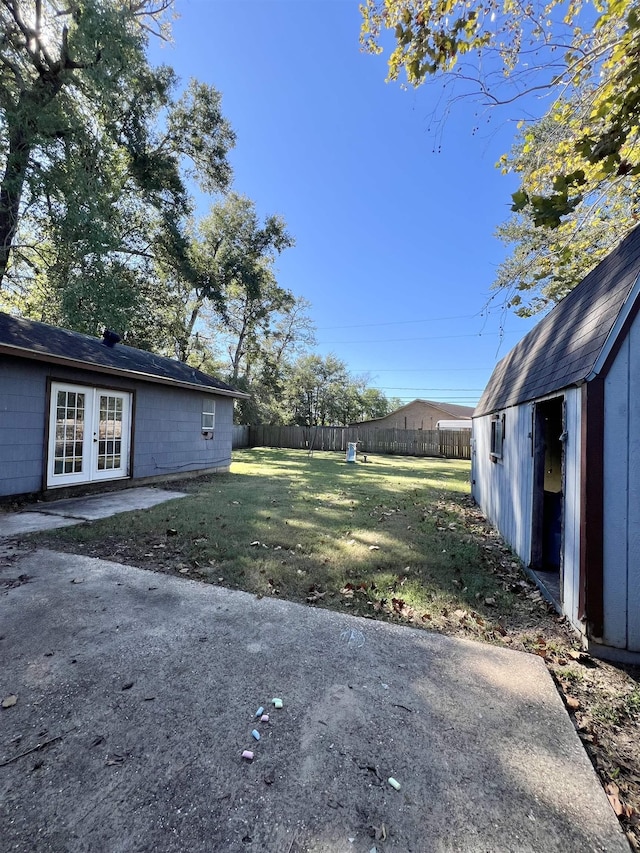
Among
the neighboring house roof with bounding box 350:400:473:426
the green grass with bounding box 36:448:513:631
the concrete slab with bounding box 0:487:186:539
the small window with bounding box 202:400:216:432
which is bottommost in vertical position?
the green grass with bounding box 36:448:513:631

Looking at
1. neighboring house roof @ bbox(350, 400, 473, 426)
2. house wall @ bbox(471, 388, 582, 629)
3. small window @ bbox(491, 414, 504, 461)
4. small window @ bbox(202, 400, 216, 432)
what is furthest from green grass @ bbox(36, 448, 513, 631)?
neighboring house roof @ bbox(350, 400, 473, 426)

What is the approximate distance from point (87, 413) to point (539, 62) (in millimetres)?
8715

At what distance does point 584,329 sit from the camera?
333 centimetres

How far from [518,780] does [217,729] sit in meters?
1.35

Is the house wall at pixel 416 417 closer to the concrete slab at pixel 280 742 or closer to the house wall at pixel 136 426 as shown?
the house wall at pixel 136 426

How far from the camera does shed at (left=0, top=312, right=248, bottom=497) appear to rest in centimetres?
621

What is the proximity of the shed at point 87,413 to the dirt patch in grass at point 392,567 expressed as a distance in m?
2.19

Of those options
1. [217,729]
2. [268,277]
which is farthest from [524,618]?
[268,277]

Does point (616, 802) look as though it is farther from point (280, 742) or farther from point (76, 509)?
point (76, 509)

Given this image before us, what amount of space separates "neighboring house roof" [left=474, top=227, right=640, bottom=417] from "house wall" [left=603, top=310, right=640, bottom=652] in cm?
16

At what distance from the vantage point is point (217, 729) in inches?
70.5

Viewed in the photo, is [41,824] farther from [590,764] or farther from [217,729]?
[590,764]

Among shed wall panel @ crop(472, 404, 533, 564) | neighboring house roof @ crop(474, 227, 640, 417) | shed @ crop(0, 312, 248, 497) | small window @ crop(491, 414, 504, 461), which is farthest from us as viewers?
shed @ crop(0, 312, 248, 497)

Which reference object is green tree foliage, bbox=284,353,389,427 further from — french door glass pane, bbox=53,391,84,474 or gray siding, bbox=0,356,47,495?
gray siding, bbox=0,356,47,495
